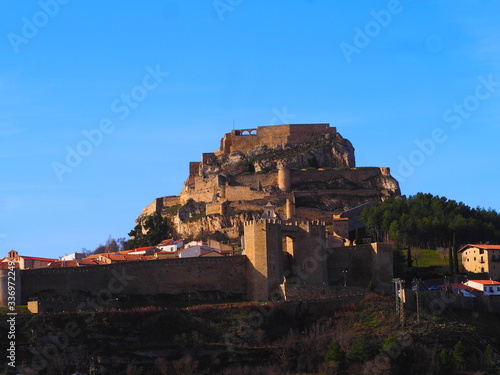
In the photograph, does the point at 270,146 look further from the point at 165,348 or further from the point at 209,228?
the point at 165,348

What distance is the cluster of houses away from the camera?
71.4 m

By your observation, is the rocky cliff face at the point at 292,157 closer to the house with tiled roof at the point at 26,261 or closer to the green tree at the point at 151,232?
the green tree at the point at 151,232

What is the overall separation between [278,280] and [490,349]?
13.0 metres

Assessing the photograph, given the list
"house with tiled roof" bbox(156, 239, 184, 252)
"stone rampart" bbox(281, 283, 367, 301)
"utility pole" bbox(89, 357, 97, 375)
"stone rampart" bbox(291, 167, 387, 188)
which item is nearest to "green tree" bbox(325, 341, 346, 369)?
"stone rampart" bbox(281, 283, 367, 301)

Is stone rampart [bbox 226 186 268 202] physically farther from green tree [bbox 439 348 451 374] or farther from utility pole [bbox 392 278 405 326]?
green tree [bbox 439 348 451 374]

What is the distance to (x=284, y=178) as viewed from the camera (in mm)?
95500

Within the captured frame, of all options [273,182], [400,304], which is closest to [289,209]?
[273,182]

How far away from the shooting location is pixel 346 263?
68.7 m

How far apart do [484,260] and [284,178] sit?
86.2ft

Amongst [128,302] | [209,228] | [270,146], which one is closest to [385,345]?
[128,302]

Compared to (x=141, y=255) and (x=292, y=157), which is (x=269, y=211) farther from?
(x=141, y=255)

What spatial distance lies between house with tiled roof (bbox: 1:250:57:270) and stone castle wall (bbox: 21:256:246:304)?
A: 10146mm

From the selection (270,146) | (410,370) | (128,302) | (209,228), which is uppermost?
(270,146)

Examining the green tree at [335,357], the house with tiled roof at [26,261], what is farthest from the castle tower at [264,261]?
the house with tiled roof at [26,261]
